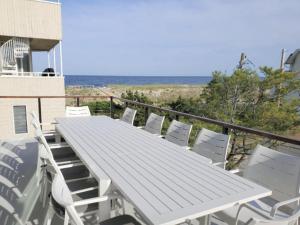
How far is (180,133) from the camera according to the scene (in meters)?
3.08

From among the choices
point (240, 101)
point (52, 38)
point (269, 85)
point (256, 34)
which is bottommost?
point (240, 101)

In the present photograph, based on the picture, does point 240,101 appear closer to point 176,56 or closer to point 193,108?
point 193,108

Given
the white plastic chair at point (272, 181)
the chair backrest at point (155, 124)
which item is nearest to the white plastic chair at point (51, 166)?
the white plastic chair at point (272, 181)

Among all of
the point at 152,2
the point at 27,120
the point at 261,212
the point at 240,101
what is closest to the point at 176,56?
the point at 152,2

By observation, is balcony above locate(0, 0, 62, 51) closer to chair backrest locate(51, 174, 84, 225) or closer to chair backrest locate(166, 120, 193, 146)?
chair backrest locate(166, 120, 193, 146)

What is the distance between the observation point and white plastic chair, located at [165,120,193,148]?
296 centimetres

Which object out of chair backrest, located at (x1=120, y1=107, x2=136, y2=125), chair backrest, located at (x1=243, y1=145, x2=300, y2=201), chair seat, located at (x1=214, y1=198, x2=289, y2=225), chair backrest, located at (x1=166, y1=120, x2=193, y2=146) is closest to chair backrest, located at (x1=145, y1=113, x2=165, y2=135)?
chair backrest, located at (x1=166, y1=120, x2=193, y2=146)

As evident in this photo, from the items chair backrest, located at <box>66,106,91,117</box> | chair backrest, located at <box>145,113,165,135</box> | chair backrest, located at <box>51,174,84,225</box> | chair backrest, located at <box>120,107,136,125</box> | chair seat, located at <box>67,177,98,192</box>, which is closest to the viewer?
chair backrest, located at <box>51,174,84,225</box>

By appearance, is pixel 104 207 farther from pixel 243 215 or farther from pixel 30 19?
pixel 30 19

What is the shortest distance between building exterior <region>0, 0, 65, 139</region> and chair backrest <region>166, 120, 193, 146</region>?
6516 mm

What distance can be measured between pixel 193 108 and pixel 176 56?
2933cm

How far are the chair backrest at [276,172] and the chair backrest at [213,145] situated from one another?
33cm

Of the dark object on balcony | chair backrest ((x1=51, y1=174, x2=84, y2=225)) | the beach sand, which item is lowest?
the beach sand

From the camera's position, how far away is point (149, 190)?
4.82 ft
